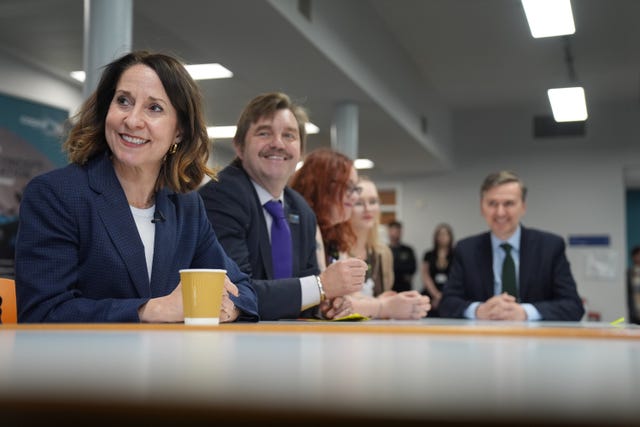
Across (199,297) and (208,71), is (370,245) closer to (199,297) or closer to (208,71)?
(199,297)

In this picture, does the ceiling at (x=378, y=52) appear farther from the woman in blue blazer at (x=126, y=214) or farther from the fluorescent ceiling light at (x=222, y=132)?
the woman in blue blazer at (x=126, y=214)

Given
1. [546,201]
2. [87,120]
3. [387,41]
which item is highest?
[387,41]

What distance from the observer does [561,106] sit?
721cm

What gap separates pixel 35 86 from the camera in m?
7.03

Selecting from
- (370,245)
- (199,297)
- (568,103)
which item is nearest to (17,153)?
(370,245)

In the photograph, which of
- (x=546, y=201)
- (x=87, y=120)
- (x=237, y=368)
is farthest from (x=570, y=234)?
(x=237, y=368)

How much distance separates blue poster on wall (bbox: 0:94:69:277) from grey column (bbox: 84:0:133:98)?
102 inches

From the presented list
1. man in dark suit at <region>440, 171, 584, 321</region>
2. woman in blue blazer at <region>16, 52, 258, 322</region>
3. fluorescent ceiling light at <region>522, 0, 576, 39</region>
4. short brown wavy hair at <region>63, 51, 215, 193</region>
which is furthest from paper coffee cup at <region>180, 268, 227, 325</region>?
fluorescent ceiling light at <region>522, 0, 576, 39</region>

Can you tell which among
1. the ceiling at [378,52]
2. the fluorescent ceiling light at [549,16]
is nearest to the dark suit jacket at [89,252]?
the ceiling at [378,52]

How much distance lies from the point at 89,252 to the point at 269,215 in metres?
0.89

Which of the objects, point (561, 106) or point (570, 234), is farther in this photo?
point (570, 234)

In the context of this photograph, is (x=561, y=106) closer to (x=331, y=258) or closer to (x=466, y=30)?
(x=466, y=30)

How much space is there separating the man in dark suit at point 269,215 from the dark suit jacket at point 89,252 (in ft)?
1.01

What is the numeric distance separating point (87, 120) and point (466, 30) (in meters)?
6.14
